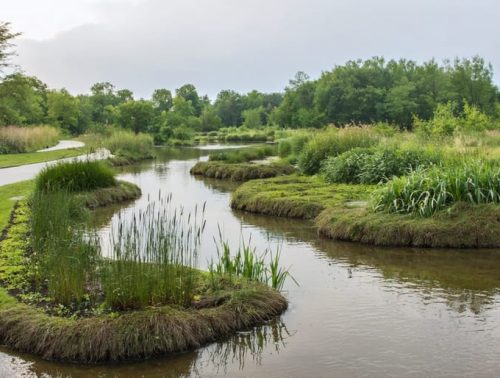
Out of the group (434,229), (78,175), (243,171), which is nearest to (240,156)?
(243,171)

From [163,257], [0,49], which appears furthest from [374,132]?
[0,49]

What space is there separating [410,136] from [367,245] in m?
12.8

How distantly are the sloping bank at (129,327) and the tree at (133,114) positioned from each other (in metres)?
62.6

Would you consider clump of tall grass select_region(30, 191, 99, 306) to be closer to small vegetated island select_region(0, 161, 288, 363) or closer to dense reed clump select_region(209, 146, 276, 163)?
small vegetated island select_region(0, 161, 288, 363)

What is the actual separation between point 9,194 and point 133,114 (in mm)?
52746

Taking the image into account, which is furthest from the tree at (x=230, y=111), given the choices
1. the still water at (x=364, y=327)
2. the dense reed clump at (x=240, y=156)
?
the still water at (x=364, y=327)

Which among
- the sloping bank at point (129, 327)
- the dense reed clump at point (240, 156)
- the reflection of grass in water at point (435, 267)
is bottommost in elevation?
the reflection of grass in water at point (435, 267)

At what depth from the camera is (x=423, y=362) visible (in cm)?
638

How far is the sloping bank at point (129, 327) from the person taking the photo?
664cm

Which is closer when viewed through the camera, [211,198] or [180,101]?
[211,198]

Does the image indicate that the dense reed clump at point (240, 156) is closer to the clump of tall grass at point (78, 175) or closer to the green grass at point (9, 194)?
the clump of tall grass at point (78, 175)

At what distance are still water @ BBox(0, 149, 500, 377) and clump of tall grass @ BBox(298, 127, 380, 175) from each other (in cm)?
1128

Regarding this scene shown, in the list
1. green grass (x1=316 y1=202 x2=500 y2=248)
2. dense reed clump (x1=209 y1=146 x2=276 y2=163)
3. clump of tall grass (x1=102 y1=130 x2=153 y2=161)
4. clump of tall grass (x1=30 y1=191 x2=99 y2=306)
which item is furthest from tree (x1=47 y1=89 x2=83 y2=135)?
clump of tall grass (x1=30 y1=191 x2=99 y2=306)

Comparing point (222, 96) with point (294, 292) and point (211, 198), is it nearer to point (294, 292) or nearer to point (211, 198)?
point (211, 198)
